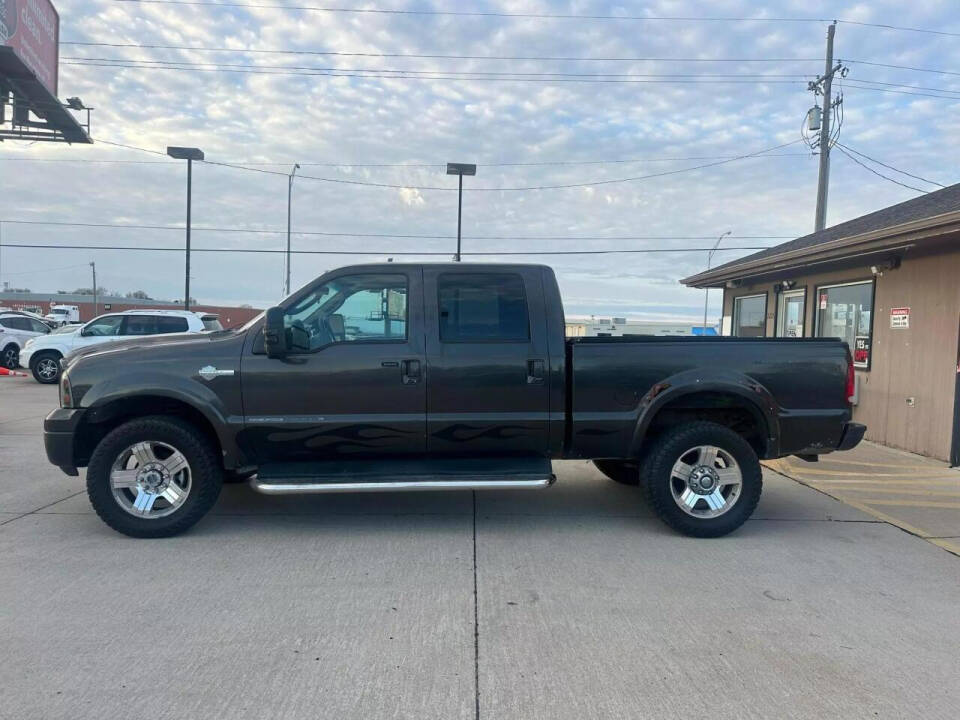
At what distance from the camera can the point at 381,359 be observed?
4.95 meters

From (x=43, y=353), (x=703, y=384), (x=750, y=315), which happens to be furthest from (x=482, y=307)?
(x=43, y=353)

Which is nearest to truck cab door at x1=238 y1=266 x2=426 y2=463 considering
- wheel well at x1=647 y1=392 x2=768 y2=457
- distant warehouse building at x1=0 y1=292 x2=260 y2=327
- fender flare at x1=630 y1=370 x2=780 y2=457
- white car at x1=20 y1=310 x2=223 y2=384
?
fender flare at x1=630 y1=370 x2=780 y2=457

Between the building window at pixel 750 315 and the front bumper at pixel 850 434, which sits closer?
the front bumper at pixel 850 434

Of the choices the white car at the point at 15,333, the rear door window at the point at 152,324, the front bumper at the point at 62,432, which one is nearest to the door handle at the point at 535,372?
the front bumper at the point at 62,432

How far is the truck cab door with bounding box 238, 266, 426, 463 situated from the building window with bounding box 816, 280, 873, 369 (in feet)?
22.6

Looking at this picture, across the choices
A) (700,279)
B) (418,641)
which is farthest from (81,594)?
(700,279)

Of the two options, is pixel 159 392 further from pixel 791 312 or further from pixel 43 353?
pixel 43 353

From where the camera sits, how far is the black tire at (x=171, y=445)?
15.8 feet

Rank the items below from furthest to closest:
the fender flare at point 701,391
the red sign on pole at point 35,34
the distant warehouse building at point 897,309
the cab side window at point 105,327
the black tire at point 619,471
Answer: the red sign on pole at point 35,34, the cab side window at point 105,327, the distant warehouse building at point 897,309, the black tire at point 619,471, the fender flare at point 701,391

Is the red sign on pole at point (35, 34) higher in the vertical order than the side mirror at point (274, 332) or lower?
higher

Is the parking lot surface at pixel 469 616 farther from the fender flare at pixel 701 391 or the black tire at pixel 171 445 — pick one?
the fender flare at pixel 701 391

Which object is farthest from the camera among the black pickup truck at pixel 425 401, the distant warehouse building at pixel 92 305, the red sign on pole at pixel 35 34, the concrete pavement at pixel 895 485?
the distant warehouse building at pixel 92 305

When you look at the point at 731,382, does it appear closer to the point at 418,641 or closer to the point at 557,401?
the point at 557,401

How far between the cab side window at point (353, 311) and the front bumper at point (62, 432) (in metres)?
1.66
